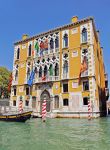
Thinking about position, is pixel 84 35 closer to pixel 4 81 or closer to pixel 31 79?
pixel 31 79

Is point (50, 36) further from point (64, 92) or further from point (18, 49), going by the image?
point (64, 92)

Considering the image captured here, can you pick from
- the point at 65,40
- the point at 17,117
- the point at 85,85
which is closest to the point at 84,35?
the point at 65,40

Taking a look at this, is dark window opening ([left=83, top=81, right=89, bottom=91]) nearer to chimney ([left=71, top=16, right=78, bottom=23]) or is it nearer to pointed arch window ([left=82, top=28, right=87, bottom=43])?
pointed arch window ([left=82, top=28, right=87, bottom=43])

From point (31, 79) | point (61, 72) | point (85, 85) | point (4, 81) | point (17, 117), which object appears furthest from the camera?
point (4, 81)

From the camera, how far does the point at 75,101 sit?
798 inches

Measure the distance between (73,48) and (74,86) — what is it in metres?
4.30

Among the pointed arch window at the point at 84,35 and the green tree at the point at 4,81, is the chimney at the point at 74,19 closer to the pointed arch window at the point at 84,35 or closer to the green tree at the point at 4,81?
the pointed arch window at the point at 84,35

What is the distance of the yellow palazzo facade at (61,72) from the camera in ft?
65.8

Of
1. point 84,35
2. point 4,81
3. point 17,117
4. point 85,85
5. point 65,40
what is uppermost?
point 84,35

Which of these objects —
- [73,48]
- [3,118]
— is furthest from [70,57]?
[3,118]

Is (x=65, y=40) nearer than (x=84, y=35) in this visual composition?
No

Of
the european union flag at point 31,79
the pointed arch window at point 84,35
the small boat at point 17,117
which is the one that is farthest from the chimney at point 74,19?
the small boat at point 17,117

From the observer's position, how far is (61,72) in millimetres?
21750

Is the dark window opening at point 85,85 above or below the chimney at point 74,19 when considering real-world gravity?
below
